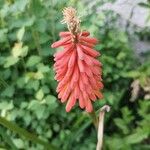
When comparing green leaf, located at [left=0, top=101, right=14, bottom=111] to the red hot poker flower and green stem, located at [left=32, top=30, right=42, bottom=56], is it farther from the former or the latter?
the red hot poker flower

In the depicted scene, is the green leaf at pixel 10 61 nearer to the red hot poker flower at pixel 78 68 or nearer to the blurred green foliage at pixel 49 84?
the blurred green foliage at pixel 49 84

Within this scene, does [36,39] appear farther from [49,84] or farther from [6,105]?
[6,105]

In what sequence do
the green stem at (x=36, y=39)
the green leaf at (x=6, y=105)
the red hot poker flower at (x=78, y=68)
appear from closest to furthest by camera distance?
the red hot poker flower at (x=78, y=68)
the green leaf at (x=6, y=105)
the green stem at (x=36, y=39)

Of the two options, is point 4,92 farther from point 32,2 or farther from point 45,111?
point 32,2

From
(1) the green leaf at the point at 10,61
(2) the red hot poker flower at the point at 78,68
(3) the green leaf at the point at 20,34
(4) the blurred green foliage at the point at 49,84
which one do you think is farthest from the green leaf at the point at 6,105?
(2) the red hot poker flower at the point at 78,68

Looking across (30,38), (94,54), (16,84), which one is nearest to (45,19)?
(30,38)

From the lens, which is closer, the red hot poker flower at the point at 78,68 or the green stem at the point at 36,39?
the red hot poker flower at the point at 78,68

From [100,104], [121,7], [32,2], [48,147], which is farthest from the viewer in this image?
[121,7]
